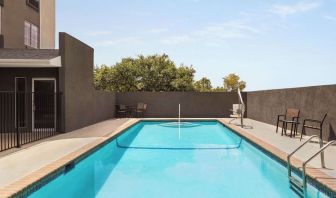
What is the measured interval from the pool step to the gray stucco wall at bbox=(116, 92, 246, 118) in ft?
51.3

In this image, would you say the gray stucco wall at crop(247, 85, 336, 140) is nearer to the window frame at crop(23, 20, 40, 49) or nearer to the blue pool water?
the blue pool water

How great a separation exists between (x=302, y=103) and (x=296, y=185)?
680cm

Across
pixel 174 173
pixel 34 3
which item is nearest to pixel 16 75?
pixel 174 173

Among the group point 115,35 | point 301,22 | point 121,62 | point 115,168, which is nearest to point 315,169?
point 115,168

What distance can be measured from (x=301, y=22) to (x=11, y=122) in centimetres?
1527

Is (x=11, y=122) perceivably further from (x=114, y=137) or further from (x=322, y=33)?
(x=322, y=33)

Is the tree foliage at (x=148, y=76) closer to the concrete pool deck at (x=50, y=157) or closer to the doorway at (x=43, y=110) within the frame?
the doorway at (x=43, y=110)

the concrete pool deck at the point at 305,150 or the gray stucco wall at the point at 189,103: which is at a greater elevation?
the gray stucco wall at the point at 189,103

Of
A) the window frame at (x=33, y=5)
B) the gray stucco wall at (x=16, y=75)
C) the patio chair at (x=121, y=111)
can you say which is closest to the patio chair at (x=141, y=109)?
the patio chair at (x=121, y=111)

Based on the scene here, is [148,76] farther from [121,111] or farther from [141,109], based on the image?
[121,111]

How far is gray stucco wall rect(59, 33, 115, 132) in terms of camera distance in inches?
467

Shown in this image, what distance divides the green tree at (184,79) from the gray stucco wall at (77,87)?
17.0 m

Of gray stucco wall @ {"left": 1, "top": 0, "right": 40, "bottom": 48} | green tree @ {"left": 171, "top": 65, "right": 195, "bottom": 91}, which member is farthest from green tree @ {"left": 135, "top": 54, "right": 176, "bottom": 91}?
gray stucco wall @ {"left": 1, "top": 0, "right": 40, "bottom": 48}

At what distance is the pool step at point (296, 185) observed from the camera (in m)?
5.45
